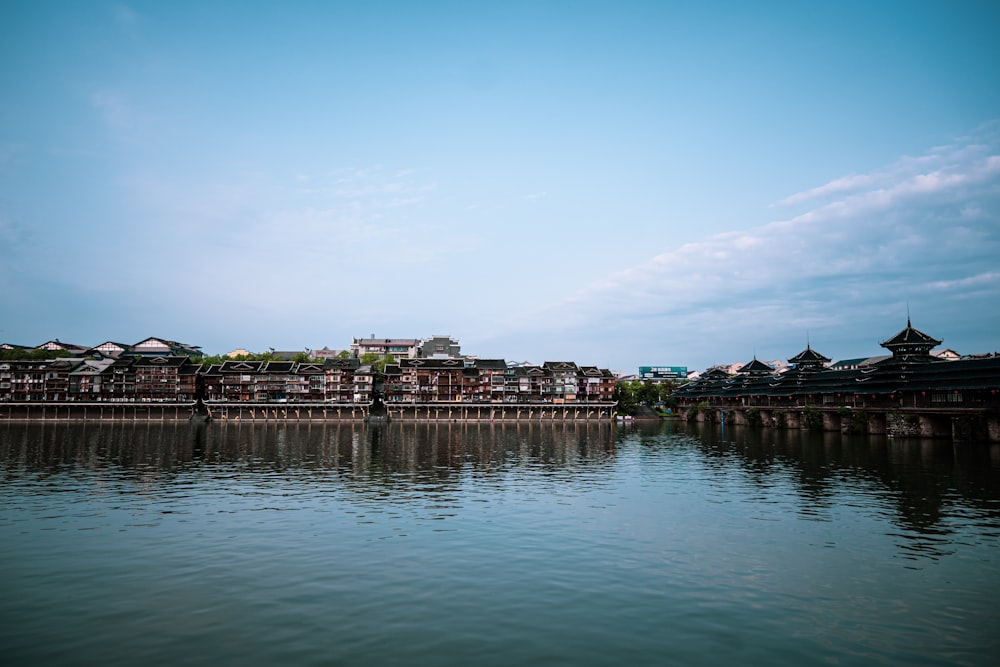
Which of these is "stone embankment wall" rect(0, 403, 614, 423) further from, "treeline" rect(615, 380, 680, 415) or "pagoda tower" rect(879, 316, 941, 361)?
"pagoda tower" rect(879, 316, 941, 361)

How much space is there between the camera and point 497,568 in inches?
827

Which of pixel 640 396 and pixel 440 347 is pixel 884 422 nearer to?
pixel 640 396

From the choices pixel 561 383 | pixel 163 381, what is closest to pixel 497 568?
pixel 561 383

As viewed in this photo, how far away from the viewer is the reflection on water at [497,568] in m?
14.6

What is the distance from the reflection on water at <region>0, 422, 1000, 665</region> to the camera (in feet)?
47.8

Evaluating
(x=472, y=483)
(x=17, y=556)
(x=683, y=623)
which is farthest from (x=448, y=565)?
(x=472, y=483)

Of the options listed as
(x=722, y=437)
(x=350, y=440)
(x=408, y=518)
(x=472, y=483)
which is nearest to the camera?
(x=408, y=518)

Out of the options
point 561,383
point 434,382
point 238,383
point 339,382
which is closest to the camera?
point 238,383

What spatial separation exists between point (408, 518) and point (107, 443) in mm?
62036

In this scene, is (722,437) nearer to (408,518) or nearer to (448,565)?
(408,518)

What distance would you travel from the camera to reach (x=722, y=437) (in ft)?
303

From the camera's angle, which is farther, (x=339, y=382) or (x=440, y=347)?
(x=440, y=347)

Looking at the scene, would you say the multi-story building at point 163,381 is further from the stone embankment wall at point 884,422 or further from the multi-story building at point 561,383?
the stone embankment wall at point 884,422

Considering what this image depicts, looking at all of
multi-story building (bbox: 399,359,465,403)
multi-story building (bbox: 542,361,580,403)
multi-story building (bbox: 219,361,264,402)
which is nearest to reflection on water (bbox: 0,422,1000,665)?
multi-story building (bbox: 219,361,264,402)
